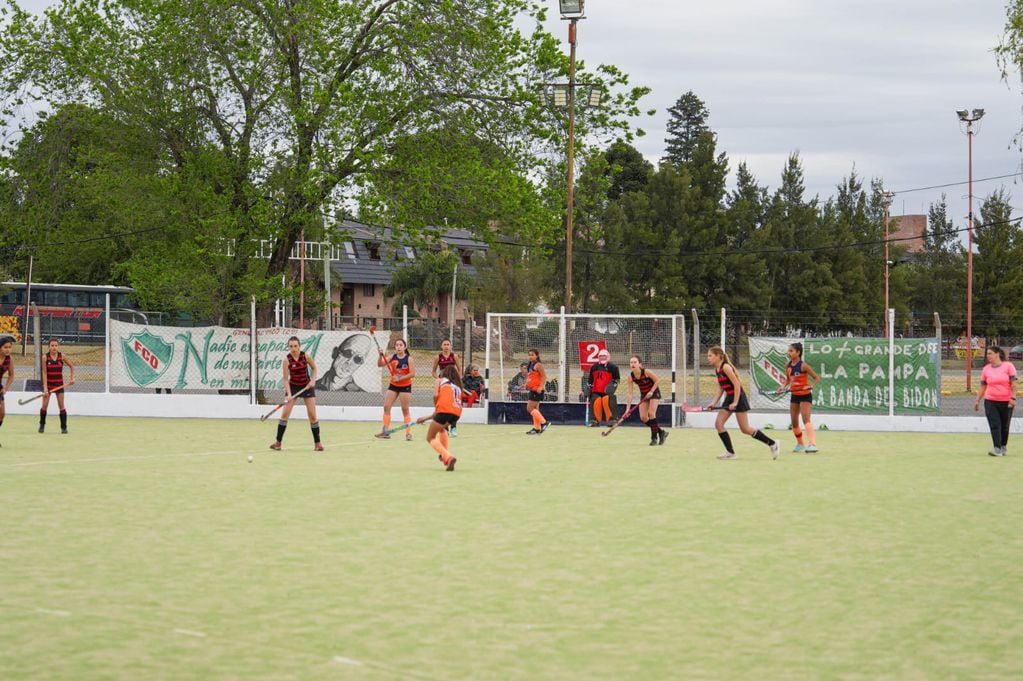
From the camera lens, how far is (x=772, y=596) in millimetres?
7715

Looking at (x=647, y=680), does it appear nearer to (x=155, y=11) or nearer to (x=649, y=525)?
(x=649, y=525)

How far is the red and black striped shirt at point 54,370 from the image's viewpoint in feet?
67.5

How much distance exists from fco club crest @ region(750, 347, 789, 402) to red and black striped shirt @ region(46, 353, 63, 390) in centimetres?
1427

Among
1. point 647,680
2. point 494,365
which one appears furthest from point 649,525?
point 494,365

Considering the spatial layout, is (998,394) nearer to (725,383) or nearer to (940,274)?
(725,383)

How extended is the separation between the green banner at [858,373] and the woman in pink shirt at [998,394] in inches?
251

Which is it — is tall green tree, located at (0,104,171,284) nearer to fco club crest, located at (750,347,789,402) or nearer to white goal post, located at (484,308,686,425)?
white goal post, located at (484,308,686,425)

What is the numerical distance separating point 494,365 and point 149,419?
786 centimetres

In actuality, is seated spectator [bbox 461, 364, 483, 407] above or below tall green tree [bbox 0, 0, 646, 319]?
below

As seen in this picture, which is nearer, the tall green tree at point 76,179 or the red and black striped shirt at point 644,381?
the red and black striped shirt at point 644,381

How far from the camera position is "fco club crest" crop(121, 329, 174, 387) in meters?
27.6

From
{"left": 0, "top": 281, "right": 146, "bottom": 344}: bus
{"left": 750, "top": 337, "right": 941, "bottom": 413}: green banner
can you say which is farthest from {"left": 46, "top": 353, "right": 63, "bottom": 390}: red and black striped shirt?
{"left": 0, "top": 281, "right": 146, "bottom": 344}: bus

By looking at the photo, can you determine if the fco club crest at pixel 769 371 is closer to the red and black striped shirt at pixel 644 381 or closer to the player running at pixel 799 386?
the red and black striped shirt at pixel 644 381

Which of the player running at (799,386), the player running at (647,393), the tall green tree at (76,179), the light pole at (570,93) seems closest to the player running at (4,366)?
the player running at (647,393)
